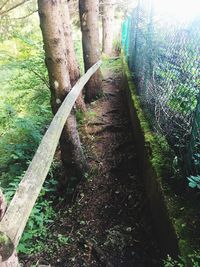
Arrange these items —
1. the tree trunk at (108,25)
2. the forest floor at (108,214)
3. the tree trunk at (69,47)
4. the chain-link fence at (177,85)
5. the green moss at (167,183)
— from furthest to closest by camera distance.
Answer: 1. the tree trunk at (108,25)
2. the tree trunk at (69,47)
3. the forest floor at (108,214)
4. the chain-link fence at (177,85)
5. the green moss at (167,183)

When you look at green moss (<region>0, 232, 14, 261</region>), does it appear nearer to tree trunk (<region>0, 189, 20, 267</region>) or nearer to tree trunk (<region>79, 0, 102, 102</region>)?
tree trunk (<region>0, 189, 20, 267</region>)

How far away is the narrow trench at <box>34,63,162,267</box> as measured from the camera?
352 cm

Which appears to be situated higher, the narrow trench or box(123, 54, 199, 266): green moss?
box(123, 54, 199, 266): green moss

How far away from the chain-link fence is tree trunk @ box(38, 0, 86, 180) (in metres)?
1.39

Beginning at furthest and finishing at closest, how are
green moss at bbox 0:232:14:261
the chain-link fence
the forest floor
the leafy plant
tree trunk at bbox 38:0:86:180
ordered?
tree trunk at bbox 38:0:86:180, the forest floor, the chain-link fence, the leafy plant, green moss at bbox 0:232:14:261

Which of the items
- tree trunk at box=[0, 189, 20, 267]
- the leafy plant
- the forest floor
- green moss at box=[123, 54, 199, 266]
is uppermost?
tree trunk at box=[0, 189, 20, 267]

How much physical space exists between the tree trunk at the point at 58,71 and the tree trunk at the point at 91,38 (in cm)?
357

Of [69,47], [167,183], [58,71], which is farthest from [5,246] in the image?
[69,47]

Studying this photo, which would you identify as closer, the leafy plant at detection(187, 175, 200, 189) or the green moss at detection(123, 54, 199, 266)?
the green moss at detection(123, 54, 199, 266)

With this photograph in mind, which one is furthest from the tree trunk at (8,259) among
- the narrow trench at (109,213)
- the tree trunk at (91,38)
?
the tree trunk at (91,38)

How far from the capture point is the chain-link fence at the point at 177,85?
3129 mm

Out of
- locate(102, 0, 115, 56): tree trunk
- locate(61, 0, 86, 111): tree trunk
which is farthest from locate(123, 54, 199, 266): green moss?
locate(102, 0, 115, 56): tree trunk

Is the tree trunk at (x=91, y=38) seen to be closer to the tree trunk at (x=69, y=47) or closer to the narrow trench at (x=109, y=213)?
the tree trunk at (x=69, y=47)

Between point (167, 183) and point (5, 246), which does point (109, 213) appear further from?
point (5, 246)
